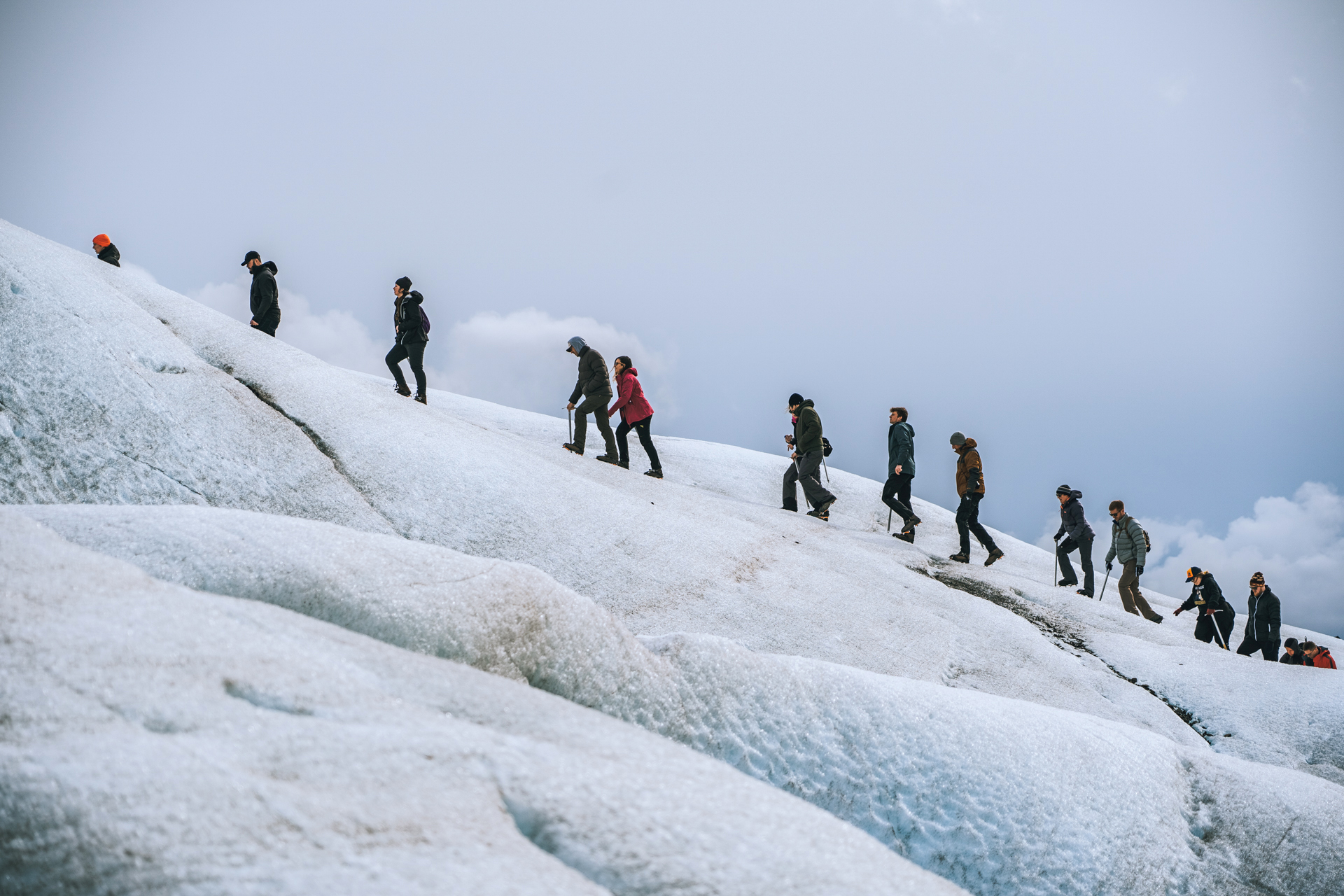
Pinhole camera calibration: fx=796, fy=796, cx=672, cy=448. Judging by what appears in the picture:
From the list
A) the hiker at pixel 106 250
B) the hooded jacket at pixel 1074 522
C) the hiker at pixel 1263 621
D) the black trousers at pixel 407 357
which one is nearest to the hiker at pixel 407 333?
the black trousers at pixel 407 357

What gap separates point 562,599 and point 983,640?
264 inches

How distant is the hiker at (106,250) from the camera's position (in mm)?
15195

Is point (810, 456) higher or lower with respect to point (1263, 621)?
higher

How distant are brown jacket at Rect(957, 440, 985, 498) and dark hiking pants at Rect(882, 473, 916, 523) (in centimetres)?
94

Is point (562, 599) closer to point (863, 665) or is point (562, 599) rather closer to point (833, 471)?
point (863, 665)

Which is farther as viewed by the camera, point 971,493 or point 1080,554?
point 1080,554

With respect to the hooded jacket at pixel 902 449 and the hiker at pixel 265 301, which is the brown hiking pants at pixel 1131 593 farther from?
the hiker at pixel 265 301

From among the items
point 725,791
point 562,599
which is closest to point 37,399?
point 562,599

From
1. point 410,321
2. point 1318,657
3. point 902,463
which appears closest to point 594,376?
point 410,321

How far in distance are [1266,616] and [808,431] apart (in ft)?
28.7

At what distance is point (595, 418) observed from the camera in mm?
14547

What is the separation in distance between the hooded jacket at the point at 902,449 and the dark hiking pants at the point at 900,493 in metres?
0.09

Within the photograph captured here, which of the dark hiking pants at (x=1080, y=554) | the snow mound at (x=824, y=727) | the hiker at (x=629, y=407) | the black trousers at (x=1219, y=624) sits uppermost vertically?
the hiker at (x=629, y=407)

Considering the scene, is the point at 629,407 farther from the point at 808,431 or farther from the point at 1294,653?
the point at 1294,653
